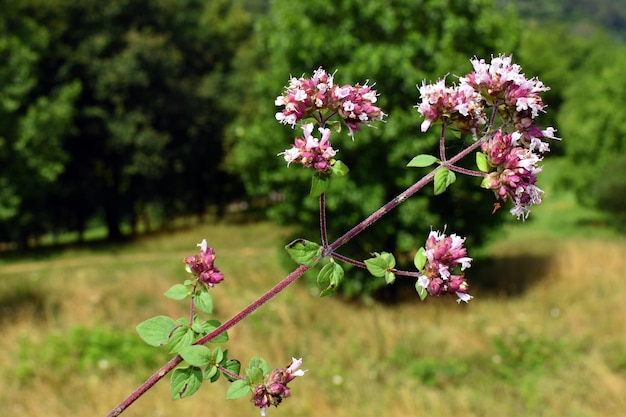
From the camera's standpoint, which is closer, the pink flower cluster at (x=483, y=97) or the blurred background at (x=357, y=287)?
the pink flower cluster at (x=483, y=97)

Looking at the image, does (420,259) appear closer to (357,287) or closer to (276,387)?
(276,387)

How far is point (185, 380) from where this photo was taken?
1339 mm

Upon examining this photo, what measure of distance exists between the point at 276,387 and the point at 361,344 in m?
9.62

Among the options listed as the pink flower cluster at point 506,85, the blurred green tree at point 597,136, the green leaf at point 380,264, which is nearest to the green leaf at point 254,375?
the green leaf at point 380,264

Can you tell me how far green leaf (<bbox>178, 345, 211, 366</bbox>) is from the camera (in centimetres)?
129

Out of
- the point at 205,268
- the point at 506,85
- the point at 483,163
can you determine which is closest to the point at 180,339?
the point at 205,268

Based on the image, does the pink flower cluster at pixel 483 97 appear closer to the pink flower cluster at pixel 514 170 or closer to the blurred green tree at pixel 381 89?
the pink flower cluster at pixel 514 170

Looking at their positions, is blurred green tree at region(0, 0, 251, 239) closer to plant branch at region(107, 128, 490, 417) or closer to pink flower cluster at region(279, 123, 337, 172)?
pink flower cluster at region(279, 123, 337, 172)

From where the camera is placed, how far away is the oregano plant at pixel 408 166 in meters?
1.31

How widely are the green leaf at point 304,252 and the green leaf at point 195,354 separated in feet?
0.85

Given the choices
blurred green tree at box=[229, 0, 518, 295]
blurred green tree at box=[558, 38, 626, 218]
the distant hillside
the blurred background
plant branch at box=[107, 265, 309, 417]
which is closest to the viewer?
plant branch at box=[107, 265, 309, 417]

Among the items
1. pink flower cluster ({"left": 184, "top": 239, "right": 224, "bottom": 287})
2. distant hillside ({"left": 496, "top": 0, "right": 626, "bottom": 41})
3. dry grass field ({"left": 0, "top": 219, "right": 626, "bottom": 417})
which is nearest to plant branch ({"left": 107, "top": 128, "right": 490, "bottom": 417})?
pink flower cluster ({"left": 184, "top": 239, "right": 224, "bottom": 287})

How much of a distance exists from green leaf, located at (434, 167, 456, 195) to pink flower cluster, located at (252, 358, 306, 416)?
1.44 ft

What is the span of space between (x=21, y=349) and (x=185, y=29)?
2559cm
